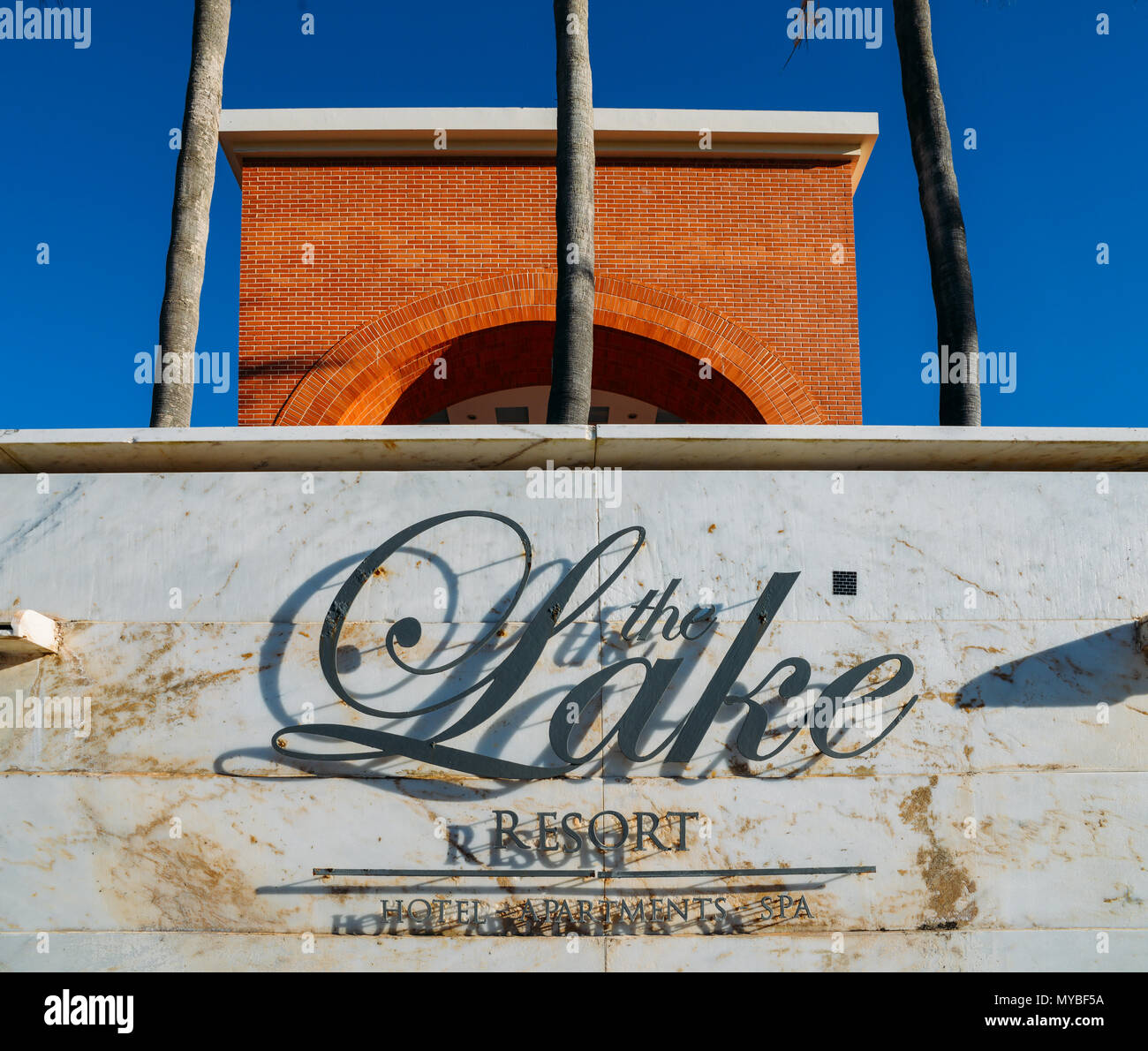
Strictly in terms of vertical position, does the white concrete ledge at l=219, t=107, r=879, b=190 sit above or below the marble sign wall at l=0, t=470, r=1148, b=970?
above

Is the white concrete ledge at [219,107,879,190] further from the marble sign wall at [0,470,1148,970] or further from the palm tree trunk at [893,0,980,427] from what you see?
the marble sign wall at [0,470,1148,970]

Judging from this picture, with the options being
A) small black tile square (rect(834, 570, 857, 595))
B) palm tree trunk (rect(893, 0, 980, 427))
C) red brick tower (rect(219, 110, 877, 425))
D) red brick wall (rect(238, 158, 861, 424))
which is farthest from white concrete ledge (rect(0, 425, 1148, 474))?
red brick wall (rect(238, 158, 861, 424))

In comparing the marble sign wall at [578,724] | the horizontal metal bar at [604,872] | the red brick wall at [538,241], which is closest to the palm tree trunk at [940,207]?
the marble sign wall at [578,724]

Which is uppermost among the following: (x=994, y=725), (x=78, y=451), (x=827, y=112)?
(x=827, y=112)

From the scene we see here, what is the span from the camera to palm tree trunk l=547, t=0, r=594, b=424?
8000mm

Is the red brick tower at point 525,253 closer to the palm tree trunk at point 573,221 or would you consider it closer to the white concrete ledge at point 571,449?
the palm tree trunk at point 573,221

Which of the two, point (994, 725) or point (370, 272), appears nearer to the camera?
point (994, 725)

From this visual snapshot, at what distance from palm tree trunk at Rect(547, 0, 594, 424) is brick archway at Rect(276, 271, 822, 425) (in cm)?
358

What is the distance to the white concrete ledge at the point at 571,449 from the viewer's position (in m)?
6.02

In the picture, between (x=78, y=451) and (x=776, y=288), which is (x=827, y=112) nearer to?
(x=776, y=288)

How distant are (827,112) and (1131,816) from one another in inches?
393

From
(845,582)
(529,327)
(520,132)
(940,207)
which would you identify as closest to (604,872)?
(845,582)
